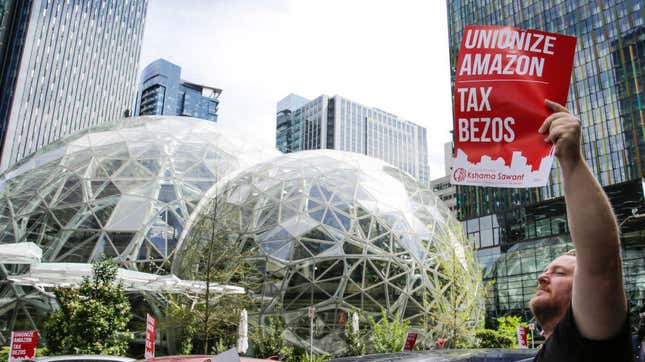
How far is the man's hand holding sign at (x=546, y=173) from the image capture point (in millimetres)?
1688

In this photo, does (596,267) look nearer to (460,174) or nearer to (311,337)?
(460,174)

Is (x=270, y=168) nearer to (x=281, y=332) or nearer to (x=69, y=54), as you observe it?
(x=281, y=332)

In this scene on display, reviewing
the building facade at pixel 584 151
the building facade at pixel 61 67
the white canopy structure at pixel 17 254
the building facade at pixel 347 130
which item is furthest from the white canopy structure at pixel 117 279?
the building facade at pixel 347 130

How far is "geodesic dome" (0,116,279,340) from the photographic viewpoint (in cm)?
2347

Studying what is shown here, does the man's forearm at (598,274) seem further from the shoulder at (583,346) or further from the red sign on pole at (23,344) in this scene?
the red sign on pole at (23,344)

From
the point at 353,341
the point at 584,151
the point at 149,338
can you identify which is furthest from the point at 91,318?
the point at 584,151

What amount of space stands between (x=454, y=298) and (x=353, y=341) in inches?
201

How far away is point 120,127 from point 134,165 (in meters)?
4.90

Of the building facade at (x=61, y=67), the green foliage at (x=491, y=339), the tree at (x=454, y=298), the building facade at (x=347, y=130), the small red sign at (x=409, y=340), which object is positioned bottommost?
the green foliage at (x=491, y=339)

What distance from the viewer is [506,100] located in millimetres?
2699

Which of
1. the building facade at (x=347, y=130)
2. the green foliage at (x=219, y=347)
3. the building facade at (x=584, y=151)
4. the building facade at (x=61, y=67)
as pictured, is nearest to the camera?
the green foliage at (x=219, y=347)

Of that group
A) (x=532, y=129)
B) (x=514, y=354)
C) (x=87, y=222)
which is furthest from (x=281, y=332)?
(x=532, y=129)

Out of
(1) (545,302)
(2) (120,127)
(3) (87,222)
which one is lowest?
(1) (545,302)

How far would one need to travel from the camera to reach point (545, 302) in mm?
2225
